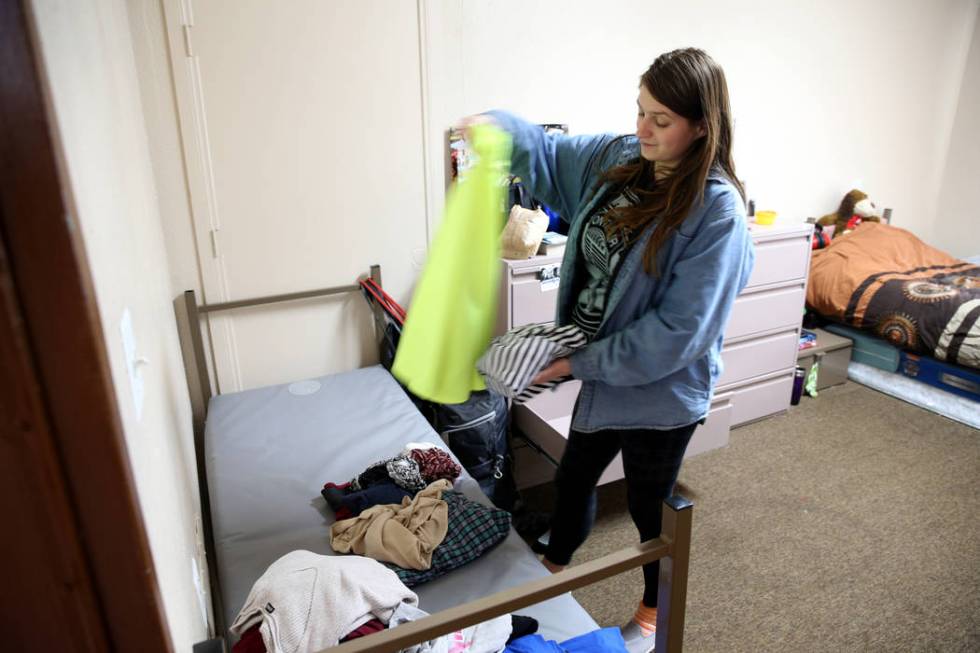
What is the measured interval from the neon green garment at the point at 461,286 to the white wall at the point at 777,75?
4.24ft

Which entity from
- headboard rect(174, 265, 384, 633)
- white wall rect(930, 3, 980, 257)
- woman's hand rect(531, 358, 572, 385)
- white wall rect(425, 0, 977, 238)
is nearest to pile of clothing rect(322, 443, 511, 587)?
woman's hand rect(531, 358, 572, 385)

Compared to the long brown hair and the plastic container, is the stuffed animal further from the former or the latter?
the long brown hair

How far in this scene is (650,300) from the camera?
140 cm

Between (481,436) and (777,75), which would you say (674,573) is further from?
(777,75)

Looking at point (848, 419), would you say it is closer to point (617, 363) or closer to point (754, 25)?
point (754, 25)

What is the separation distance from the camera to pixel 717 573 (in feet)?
7.05

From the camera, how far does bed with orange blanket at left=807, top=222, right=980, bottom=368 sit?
10.5 ft

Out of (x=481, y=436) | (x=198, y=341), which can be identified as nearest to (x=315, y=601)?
(x=481, y=436)

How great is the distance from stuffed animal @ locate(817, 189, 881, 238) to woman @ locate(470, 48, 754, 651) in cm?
313

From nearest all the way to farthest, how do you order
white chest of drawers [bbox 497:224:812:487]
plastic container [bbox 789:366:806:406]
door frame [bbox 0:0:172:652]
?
door frame [bbox 0:0:172:652] → white chest of drawers [bbox 497:224:812:487] → plastic container [bbox 789:366:806:406]

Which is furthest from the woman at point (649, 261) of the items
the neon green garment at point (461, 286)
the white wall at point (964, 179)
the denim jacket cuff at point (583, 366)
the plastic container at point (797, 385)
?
the white wall at point (964, 179)

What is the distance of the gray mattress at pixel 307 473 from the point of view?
4.80ft

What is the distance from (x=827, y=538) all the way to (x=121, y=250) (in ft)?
8.02

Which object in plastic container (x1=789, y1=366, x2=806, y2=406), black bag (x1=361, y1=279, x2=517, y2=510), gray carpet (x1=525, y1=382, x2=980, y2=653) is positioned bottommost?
gray carpet (x1=525, y1=382, x2=980, y2=653)
